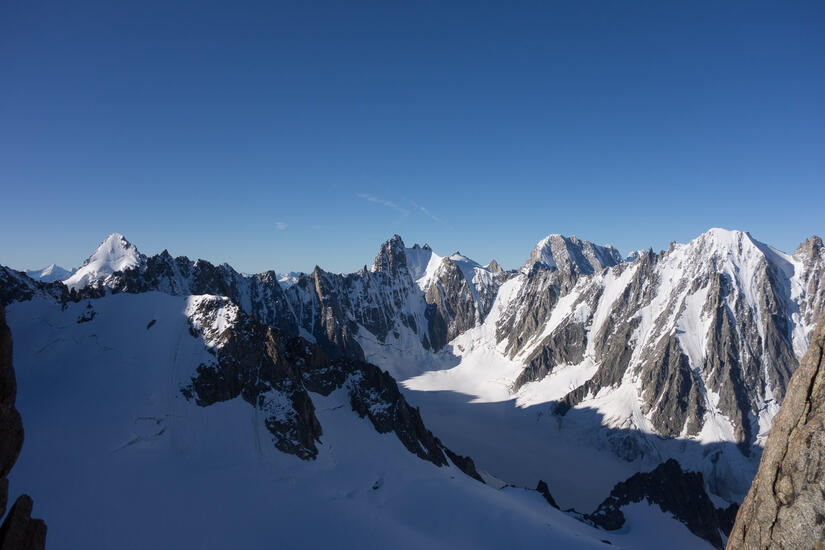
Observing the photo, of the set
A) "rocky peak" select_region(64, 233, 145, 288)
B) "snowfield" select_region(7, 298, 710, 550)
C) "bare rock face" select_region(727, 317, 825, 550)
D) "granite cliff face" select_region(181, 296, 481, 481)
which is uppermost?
"rocky peak" select_region(64, 233, 145, 288)

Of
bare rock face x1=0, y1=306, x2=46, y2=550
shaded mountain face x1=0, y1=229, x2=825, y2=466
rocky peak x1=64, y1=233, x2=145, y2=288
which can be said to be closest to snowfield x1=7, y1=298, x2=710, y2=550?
bare rock face x1=0, y1=306, x2=46, y2=550

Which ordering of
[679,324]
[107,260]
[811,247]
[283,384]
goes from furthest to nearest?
[107,260], [811,247], [679,324], [283,384]

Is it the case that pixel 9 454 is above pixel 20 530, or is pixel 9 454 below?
above

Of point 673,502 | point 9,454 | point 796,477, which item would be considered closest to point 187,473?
point 9,454

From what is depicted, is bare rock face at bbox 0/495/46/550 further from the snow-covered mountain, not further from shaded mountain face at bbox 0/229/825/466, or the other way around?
shaded mountain face at bbox 0/229/825/466

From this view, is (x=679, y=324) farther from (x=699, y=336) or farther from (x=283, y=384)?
(x=283, y=384)

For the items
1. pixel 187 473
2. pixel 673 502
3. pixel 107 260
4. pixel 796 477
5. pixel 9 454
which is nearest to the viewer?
Answer: pixel 9 454

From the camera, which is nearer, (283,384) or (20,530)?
(20,530)
